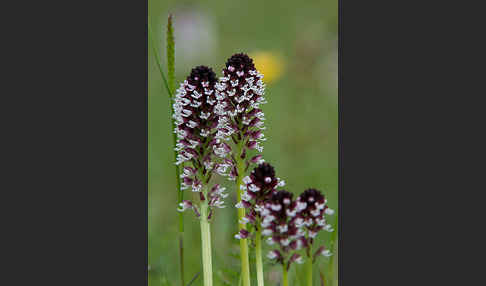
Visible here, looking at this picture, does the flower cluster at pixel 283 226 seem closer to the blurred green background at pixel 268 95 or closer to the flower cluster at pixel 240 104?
the flower cluster at pixel 240 104

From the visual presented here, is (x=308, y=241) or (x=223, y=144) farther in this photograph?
(x=223, y=144)

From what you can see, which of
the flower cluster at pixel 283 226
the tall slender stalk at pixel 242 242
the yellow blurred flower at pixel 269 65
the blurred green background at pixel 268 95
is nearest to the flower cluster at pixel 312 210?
the flower cluster at pixel 283 226

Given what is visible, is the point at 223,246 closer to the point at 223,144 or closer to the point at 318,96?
the point at 223,144

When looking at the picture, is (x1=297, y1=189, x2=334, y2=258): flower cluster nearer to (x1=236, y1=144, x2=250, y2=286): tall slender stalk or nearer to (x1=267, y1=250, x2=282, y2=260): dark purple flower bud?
(x1=267, y1=250, x2=282, y2=260): dark purple flower bud

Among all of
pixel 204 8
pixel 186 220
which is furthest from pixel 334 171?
pixel 204 8

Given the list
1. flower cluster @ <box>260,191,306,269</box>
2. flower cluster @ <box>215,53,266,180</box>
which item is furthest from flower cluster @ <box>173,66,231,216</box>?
flower cluster @ <box>260,191,306,269</box>

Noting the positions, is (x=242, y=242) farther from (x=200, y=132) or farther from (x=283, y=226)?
(x=200, y=132)
